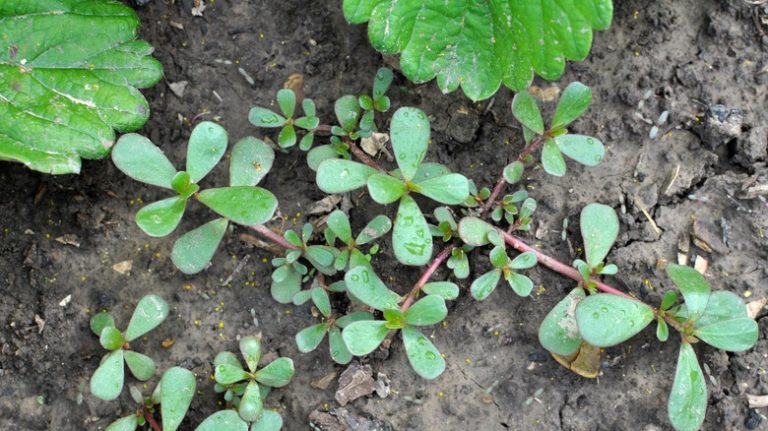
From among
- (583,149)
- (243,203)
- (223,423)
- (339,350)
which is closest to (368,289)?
(339,350)

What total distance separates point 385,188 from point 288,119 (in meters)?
0.45

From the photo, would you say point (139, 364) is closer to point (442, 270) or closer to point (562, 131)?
point (442, 270)

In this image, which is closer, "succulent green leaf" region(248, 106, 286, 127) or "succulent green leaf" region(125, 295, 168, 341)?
"succulent green leaf" region(125, 295, 168, 341)

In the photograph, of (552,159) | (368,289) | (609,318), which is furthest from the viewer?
(552,159)

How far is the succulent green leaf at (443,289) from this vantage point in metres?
2.32

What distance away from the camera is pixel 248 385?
90.7 inches

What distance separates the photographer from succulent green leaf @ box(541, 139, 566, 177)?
2.36 metres

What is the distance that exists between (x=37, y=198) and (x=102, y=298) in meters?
0.38

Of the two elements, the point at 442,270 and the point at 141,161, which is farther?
the point at 442,270

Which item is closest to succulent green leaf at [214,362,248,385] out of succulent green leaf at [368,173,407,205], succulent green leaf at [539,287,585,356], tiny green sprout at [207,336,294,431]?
tiny green sprout at [207,336,294,431]

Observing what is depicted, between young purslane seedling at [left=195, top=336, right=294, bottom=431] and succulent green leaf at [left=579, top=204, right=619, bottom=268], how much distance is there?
959 mm

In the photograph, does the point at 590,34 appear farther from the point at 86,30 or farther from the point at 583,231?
the point at 86,30

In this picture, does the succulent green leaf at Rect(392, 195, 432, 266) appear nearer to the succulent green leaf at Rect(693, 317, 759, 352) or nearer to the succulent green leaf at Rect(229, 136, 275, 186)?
the succulent green leaf at Rect(229, 136, 275, 186)

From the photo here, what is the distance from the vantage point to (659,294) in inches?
93.7
